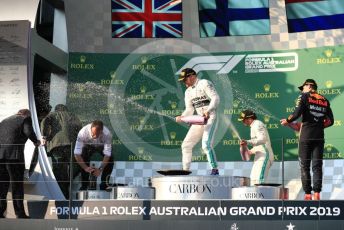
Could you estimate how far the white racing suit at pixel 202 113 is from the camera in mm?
7930

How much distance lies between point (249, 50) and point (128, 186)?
315 centimetres

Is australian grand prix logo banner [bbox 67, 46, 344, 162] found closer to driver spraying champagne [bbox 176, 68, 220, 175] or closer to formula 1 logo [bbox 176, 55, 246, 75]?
formula 1 logo [bbox 176, 55, 246, 75]

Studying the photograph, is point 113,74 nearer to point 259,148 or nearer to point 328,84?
point 328,84

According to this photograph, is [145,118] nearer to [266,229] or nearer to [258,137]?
[258,137]

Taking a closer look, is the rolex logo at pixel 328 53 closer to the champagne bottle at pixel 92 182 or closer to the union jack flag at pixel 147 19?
the union jack flag at pixel 147 19

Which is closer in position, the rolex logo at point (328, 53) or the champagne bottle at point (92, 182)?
the champagne bottle at point (92, 182)

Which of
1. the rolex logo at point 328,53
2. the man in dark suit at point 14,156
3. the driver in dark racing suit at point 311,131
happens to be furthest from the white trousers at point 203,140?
the rolex logo at point 328,53

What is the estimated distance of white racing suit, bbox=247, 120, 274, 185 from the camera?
806 centimetres

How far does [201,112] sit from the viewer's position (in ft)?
26.8

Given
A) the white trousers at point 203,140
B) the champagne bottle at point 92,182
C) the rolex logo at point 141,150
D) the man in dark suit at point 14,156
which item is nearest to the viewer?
the man in dark suit at point 14,156

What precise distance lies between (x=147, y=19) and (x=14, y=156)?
327 cm

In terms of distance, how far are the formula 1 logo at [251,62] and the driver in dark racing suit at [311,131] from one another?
2.37 metres

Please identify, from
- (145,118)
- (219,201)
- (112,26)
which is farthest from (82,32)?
(219,201)

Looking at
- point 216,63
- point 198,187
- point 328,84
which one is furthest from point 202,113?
point 328,84
